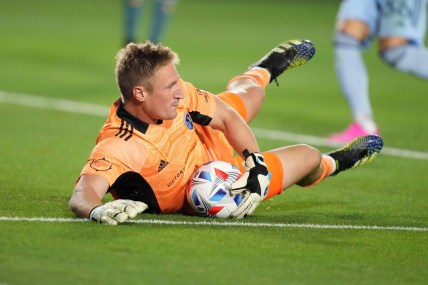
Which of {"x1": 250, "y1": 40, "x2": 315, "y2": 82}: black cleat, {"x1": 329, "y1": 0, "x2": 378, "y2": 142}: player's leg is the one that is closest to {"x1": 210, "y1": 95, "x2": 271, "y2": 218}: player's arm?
{"x1": 250, "y1": 40, "x2": 315, "y2": 82}: black cleat

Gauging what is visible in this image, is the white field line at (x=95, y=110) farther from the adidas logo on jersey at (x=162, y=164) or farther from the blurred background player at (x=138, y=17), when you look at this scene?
the adidas logo on jersey at (x=162, y=164)

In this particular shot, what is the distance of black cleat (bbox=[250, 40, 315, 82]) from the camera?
→ 832cm

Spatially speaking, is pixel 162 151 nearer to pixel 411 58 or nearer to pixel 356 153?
pixel 356 153

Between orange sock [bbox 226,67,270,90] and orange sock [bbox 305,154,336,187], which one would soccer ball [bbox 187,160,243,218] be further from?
orange sock [bbox 226,67,270,90]

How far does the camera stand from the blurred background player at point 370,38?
1021 centimetres

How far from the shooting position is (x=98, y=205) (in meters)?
6.12

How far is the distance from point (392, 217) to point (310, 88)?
23.6 ft

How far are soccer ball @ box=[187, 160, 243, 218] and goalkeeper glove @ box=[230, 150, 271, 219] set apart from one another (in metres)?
0.07

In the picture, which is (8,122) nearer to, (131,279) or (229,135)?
(229,135)

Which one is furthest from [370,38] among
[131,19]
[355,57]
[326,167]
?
[131,19]

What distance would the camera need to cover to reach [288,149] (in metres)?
7.00

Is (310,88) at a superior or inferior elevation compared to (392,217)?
inferior

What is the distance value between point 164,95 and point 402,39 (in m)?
4.35

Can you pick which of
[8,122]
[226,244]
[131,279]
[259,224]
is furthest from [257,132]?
[131,279]
